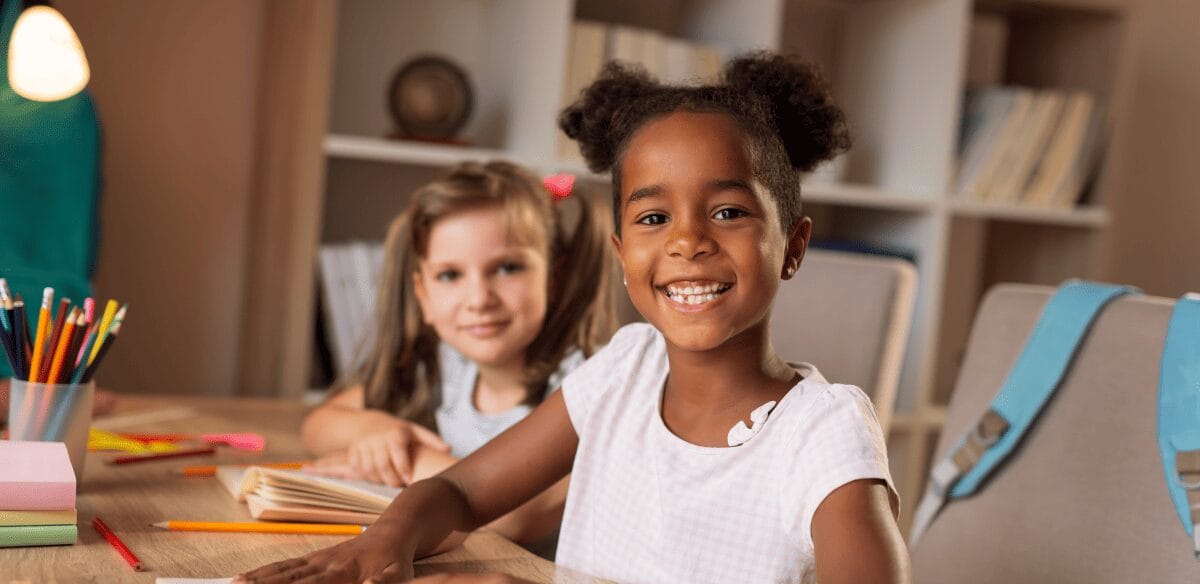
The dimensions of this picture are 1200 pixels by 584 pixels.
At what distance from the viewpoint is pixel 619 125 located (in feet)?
3.32

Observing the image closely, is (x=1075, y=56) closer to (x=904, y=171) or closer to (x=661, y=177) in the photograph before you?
(x=904, y=171)

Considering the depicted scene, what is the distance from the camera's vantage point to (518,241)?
151cm

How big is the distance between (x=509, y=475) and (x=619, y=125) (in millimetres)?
321

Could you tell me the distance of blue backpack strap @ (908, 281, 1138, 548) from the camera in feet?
4.14

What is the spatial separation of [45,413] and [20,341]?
68mm

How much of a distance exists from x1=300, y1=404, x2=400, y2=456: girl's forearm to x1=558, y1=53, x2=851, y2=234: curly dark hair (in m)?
0.53

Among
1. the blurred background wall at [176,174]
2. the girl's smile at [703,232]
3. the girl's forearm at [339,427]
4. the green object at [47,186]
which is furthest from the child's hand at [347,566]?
the blurred background wall at [176,174]

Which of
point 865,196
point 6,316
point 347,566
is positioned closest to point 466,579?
point 347,566

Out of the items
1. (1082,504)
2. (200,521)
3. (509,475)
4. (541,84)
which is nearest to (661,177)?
(509,475)

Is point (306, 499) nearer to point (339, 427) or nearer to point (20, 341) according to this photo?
point (20, 341)

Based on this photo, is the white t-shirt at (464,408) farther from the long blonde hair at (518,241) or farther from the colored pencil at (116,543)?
the colored pencil at (116,543)

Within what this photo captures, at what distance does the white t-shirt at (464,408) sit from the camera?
1480mm

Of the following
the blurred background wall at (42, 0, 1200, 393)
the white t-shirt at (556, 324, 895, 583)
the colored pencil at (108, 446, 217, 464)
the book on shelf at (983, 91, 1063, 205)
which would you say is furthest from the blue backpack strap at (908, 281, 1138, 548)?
the blurred background wall at (42, 0, 1200, 393)

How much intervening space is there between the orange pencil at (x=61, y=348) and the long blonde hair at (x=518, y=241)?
55cm
